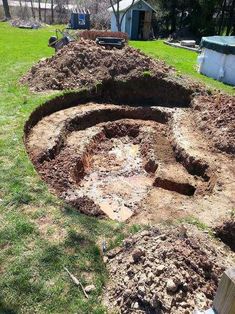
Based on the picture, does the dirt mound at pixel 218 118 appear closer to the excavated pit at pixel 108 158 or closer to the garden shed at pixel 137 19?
the excavated pit at pixel 108 158

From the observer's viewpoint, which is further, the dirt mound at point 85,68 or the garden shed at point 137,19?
the garden shed at point 137,19

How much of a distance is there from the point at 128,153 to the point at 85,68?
186 inches

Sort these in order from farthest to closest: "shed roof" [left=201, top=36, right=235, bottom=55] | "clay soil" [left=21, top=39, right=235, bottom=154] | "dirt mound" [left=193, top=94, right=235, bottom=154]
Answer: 1. "shed roof" [left=201, top=36, right=235, bottom=55]
2. "clay soil" [left=21, top=39, right=235, bottom=154]
3. "dirt mound" [left=193, top=94, right=235, bottom=154]

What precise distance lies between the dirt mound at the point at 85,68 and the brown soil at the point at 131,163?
1397mm

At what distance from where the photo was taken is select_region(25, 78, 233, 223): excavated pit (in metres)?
7.96

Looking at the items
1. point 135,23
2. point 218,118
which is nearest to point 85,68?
point 218,118

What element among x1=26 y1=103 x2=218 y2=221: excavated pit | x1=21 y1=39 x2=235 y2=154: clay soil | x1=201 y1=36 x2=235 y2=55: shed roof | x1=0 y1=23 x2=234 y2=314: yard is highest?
x1=201 y1=36 x2=235 y2=55: shed roof

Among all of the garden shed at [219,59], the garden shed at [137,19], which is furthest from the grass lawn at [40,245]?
the garden shed at [137,19]

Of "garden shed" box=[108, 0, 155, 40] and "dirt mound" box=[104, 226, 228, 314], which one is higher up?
"garden shed" box=[108, 0, 155, 40]

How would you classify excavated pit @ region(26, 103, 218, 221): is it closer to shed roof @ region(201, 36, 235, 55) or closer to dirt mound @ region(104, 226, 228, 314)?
dirt mound @ region(104, 226, 228, 314)

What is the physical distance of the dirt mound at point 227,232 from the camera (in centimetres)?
657

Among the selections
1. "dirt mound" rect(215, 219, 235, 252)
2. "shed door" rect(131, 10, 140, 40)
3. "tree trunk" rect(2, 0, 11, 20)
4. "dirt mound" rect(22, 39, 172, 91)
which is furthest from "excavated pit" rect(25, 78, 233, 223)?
"tree trunk" rect(2, 0, 11, 20)

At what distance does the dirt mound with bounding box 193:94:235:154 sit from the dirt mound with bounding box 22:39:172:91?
8.41ft

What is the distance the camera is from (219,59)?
611 inches
